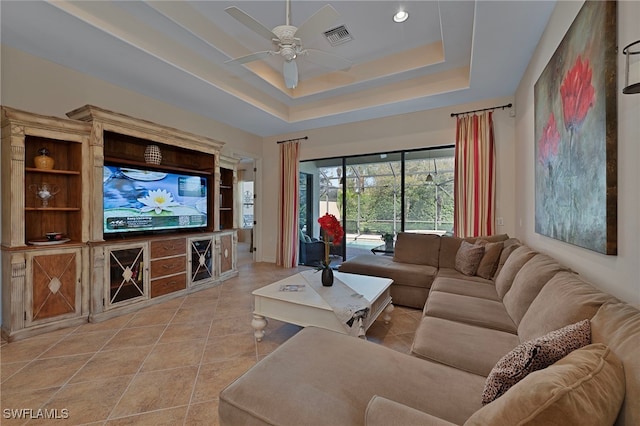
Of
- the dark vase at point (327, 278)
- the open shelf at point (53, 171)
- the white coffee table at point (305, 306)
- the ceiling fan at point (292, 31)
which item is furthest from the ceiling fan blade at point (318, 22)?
the open shelf at point (53, 171)

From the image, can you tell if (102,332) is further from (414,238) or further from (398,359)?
(414,238)

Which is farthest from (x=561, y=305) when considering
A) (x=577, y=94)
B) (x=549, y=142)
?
(x=549, y=142)

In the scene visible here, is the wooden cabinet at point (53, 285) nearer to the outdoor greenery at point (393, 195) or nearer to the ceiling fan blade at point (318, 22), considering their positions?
the ceiling fan blade at point (318, 22)

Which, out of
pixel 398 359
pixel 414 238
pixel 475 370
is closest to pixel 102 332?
pixel 398 359

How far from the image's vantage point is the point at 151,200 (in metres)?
3.46

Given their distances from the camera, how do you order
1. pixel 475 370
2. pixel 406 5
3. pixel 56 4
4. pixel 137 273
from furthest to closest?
pixel 137 273 < pixel 406 5 < pixel 56 4 < pixel 475 370

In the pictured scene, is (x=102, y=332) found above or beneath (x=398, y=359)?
beneath

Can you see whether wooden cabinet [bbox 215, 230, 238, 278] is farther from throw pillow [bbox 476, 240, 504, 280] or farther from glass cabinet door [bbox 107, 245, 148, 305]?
throw pillow [bbox 476, 240, 504, 280]

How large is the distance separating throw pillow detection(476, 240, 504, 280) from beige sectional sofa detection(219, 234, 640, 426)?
942 mm

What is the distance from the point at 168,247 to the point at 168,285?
496mm

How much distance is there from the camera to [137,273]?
312 centimetres

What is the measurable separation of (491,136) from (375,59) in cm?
200

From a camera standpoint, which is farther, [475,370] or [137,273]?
[137,273]

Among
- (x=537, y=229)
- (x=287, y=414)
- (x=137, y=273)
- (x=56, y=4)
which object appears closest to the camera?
(x=287, y=414)
